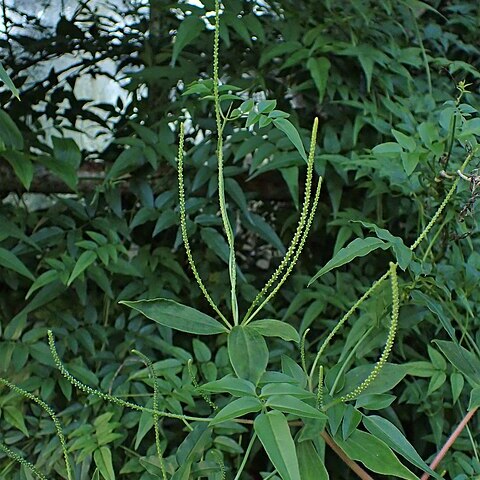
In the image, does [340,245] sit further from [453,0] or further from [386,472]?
[453,0]

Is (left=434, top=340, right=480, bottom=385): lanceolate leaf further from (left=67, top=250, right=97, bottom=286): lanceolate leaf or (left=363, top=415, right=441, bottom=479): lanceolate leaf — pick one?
(left=67, top=250, right=97, bottom=286): lanceolate leaf

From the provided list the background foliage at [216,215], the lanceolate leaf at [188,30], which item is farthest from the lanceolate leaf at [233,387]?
the lanceolate leaf at [188,30]

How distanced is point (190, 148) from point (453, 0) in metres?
0.55

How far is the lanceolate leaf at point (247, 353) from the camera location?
426mm

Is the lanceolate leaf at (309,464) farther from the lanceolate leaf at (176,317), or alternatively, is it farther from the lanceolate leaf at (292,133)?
the lanceolate leaf at (292,133)

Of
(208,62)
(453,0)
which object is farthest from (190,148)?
(453,0)

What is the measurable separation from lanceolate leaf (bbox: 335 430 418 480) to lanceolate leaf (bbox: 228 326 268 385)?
8 cm

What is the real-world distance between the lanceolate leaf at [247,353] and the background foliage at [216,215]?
191mm

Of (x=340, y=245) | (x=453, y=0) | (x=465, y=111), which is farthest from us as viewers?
(x=453, y=0)

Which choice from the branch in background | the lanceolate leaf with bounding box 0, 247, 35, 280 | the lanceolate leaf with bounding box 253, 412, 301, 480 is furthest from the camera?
the branch in background

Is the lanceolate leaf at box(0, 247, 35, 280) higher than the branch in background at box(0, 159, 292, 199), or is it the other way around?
the branch in background at box(0, 159, 292, 199)

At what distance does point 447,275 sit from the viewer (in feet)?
2.30

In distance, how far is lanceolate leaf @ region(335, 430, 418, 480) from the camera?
0.42 meters

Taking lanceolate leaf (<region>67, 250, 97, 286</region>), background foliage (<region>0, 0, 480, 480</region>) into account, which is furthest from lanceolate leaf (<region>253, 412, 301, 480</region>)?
lanceolate leaf (<region>67, 250, 97, 286</region>)
